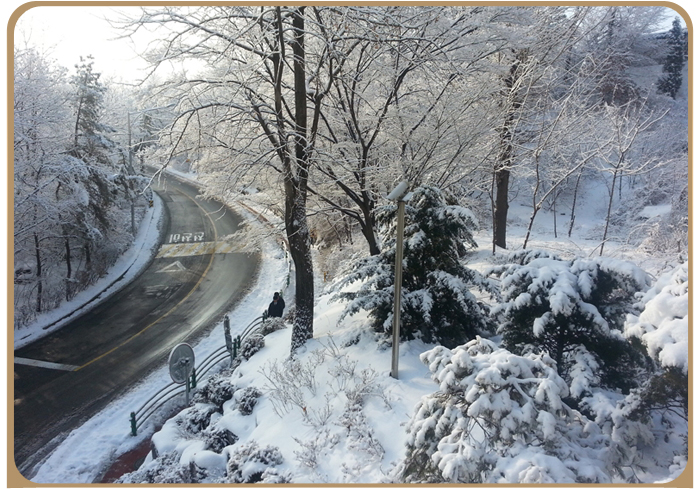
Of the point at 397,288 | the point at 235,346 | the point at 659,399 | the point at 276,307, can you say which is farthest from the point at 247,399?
the point at 659,399

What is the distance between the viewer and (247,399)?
7379 mm

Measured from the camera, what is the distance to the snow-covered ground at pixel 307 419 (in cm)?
514

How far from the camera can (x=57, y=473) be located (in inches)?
290

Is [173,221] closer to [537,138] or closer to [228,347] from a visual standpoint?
[228,347]

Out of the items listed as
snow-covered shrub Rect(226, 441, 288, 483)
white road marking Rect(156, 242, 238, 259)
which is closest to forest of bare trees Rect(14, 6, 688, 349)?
snow-covered shrub Rect(226, 441, 288, 483)

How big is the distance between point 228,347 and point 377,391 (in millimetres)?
6344

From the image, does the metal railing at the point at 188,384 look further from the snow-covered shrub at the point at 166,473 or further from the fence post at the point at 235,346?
the snow-covered shrub at the point at 166,473

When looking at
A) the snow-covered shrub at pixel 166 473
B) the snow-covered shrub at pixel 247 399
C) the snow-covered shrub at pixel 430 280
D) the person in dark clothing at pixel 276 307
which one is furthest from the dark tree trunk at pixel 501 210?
the snow-covered shrub at pixel 166 473

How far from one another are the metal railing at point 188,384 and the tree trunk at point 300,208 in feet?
8.70

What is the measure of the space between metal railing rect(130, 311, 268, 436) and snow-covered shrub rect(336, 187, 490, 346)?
4536 mm

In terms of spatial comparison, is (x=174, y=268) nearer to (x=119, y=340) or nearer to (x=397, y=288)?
(x=119, y=340)

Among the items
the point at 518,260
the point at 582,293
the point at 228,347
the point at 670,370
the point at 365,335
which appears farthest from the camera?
the point at 228,347

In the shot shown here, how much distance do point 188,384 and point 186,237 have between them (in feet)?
60.0

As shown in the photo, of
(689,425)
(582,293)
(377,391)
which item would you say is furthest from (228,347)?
(689,425)
